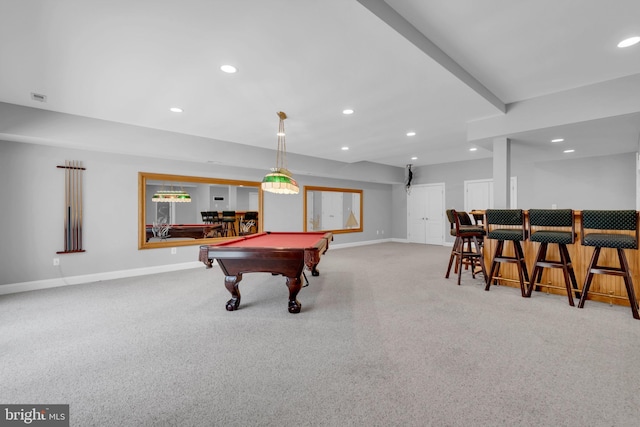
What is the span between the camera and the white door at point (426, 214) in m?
8.68

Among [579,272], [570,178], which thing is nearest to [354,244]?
[570,178]

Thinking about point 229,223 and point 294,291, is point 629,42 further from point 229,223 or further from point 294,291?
point 229,223

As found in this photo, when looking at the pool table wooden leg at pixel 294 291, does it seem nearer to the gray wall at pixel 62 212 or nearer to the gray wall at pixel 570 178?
the gray wall at pixel 62 212

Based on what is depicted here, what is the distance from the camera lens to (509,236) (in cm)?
354

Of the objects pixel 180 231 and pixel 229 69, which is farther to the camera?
pixel 180 231

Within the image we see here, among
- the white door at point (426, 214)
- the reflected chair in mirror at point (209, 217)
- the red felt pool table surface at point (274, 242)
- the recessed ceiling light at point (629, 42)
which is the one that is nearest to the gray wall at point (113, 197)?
the reflected chair in mirror at point (209, 217)

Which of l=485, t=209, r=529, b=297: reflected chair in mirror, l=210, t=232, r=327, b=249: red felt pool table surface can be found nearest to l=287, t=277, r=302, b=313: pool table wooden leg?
l=210, t=232, r=327, b=249: red felt pool table surface

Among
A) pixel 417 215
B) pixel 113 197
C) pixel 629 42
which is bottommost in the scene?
pixel 417 215

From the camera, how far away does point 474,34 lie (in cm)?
234

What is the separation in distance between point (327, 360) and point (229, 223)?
5.11 m

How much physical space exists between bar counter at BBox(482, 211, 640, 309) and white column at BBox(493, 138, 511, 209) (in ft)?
1.68

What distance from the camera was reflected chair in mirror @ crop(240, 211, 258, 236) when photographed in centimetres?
668

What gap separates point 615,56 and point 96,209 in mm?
7003

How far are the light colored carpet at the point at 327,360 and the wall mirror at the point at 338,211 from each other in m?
5.38
